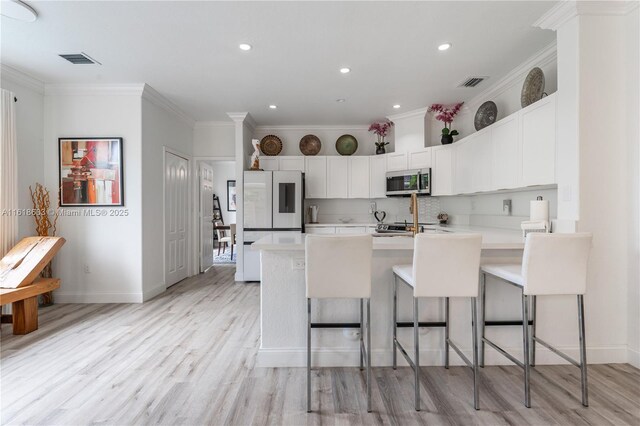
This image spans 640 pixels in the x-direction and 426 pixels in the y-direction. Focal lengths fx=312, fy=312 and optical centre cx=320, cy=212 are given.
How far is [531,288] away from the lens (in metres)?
1.84

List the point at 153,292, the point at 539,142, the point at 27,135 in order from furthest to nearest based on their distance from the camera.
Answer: the point at 153,292
the point at 27,135
the point at 539,142

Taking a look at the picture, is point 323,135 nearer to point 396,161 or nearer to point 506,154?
point 396,161

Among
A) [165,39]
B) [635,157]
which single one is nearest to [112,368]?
[165,39]

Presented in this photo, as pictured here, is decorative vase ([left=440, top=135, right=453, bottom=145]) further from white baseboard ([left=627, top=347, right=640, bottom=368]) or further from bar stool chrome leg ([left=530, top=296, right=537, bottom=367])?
white baseboard ([left=627, top=347, right=640, bottom=368])

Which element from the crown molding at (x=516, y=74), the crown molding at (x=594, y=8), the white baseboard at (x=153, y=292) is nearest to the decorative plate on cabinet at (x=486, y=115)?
the crown molding at (x=516, y=74)

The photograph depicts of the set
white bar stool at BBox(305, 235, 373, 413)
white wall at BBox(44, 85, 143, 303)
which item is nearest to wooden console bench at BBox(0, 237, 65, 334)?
white wall at BBox(44, 85, 143, 303)

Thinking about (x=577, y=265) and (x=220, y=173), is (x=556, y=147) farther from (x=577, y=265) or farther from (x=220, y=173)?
(x=220, y=173)

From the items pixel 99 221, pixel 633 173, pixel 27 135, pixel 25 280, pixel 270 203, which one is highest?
pixel 27 135

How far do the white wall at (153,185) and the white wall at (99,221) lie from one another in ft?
0.33

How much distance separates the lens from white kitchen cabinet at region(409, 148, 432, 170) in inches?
187

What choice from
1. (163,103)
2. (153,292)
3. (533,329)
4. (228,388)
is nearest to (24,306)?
(153,292)

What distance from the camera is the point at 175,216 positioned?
490 cm

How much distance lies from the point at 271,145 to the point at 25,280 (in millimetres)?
3729

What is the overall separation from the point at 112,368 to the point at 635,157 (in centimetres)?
410
